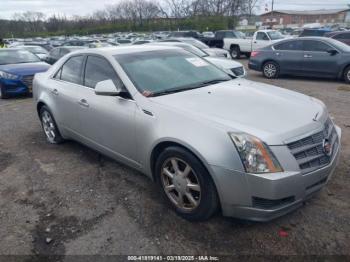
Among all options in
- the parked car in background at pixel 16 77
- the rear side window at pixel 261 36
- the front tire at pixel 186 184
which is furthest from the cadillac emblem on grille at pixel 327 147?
the rear side window at pixel 261 36

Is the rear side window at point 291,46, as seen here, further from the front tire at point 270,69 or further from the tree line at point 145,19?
the tree line at point 145,19

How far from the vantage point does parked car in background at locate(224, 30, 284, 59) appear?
17.8 m

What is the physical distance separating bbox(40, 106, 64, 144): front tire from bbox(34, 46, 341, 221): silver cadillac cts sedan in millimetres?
826

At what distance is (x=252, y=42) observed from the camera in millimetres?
18203

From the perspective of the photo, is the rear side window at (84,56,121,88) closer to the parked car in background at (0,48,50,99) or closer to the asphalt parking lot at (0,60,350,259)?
the asphalt parking lot at (0,60,350,259)

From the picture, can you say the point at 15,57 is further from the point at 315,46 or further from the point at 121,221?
the point at 315,46

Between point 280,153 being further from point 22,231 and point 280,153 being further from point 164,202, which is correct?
point 22,231

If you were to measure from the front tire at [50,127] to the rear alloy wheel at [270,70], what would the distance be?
28.0 feet

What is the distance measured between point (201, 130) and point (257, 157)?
1.69ft

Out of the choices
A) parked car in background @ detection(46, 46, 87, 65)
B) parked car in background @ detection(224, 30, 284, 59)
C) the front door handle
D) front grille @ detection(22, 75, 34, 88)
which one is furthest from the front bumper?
parked car in background @ detection(224, 30, 284, 59)

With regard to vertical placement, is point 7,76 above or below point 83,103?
below

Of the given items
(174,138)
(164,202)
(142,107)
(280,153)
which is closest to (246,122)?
(280,153)

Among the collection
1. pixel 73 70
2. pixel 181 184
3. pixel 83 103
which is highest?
pixel 73 70

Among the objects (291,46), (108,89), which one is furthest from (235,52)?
(108,89)
